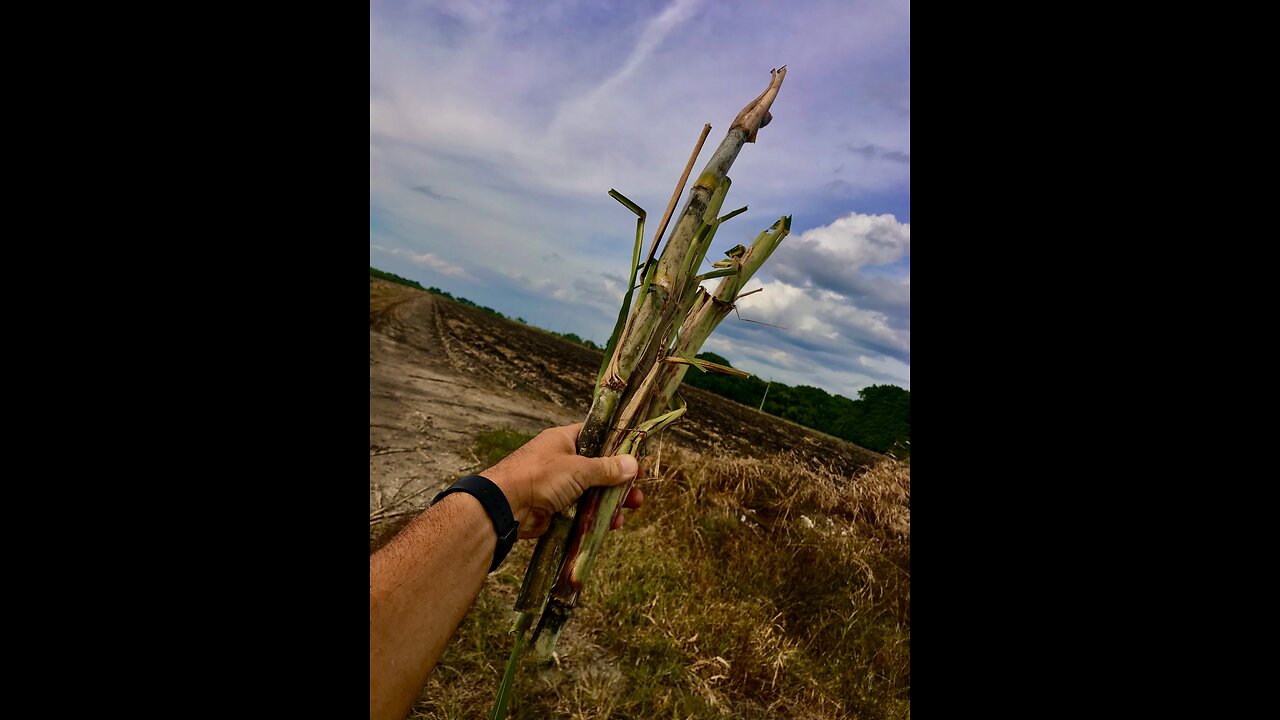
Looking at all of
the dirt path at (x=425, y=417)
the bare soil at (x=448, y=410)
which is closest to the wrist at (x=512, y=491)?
the dirt path at (x=425, y=417)

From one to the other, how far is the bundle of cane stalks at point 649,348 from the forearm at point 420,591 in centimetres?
26

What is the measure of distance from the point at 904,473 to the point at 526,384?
35.4 feet

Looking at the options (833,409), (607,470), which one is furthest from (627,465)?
(833,409)

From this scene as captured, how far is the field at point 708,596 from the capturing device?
108 inches

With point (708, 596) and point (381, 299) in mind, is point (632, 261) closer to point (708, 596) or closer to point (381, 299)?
point (708, 596)

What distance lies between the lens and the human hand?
1661 millimetres

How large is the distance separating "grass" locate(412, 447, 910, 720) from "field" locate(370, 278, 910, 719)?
0.4 inches

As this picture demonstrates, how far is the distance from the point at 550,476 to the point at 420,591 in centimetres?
50

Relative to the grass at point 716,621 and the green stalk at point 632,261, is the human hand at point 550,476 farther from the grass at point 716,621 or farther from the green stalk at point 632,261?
the grass at point 716,621

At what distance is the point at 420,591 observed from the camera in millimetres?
1318

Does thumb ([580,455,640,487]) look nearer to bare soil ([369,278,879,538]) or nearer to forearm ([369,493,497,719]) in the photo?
forearm ([369,493,497,719])

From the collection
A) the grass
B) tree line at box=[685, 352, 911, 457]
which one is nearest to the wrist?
the grass
